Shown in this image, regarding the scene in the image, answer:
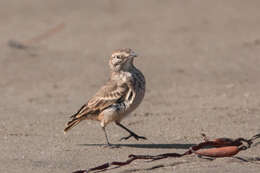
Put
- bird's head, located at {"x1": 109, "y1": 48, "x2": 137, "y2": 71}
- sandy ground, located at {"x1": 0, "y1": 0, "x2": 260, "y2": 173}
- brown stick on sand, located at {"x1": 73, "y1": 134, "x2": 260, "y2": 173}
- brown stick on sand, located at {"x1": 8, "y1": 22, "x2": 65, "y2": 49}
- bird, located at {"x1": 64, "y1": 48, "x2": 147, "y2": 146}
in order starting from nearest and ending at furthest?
brown stick on sand, located at {"x1": 73, "y1": 134, "x2": 260, "y2": 173}, sandy ground, located at {"x1": 0, "y1": 0, "x2": 260, "y2": 173}, bird, located at {"x1": 64, "y1": 48, "x2": 147, "y2": 146}, bird's head, located at {"x1": 109, "y1": 48, "x2": 137, "y2": 71}, brown stick on sand, located at {"x1": 8, "y1": 22, "x2": 65, "y2": 49}

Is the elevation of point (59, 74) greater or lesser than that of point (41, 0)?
lesser

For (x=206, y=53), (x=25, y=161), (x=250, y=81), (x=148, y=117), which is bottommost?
(x=25, y=161)

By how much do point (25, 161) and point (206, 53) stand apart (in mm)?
8031

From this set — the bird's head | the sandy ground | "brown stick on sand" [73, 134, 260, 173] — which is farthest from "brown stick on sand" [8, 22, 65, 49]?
"brown stick on sand" [73, 134, 260, 173]

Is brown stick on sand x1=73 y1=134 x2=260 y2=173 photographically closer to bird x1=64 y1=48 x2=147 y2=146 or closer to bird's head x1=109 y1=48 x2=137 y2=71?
bird x1=64 y1=48 x2=147 y2=146

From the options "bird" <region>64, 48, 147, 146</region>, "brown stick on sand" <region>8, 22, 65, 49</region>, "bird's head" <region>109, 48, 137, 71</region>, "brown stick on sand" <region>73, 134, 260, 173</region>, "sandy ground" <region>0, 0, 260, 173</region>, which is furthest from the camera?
"brown stick on sand" <region>8, 22, 65, 49</region>

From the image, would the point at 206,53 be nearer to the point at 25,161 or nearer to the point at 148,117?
the point at 148,117

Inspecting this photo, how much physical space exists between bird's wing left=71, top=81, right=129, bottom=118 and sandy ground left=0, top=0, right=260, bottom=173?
0.41 metres

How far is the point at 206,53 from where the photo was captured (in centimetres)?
1543

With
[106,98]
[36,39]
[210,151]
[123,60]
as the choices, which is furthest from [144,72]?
[210,151]

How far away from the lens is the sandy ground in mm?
8570

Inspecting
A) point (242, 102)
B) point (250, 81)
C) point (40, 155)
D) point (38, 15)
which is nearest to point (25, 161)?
point (40, 155)

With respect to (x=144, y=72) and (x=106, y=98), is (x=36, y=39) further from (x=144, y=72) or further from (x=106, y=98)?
(x=106, y=98)

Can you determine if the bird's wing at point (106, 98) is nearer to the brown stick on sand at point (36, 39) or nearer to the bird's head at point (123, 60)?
the bird's head at point (123, 60)
